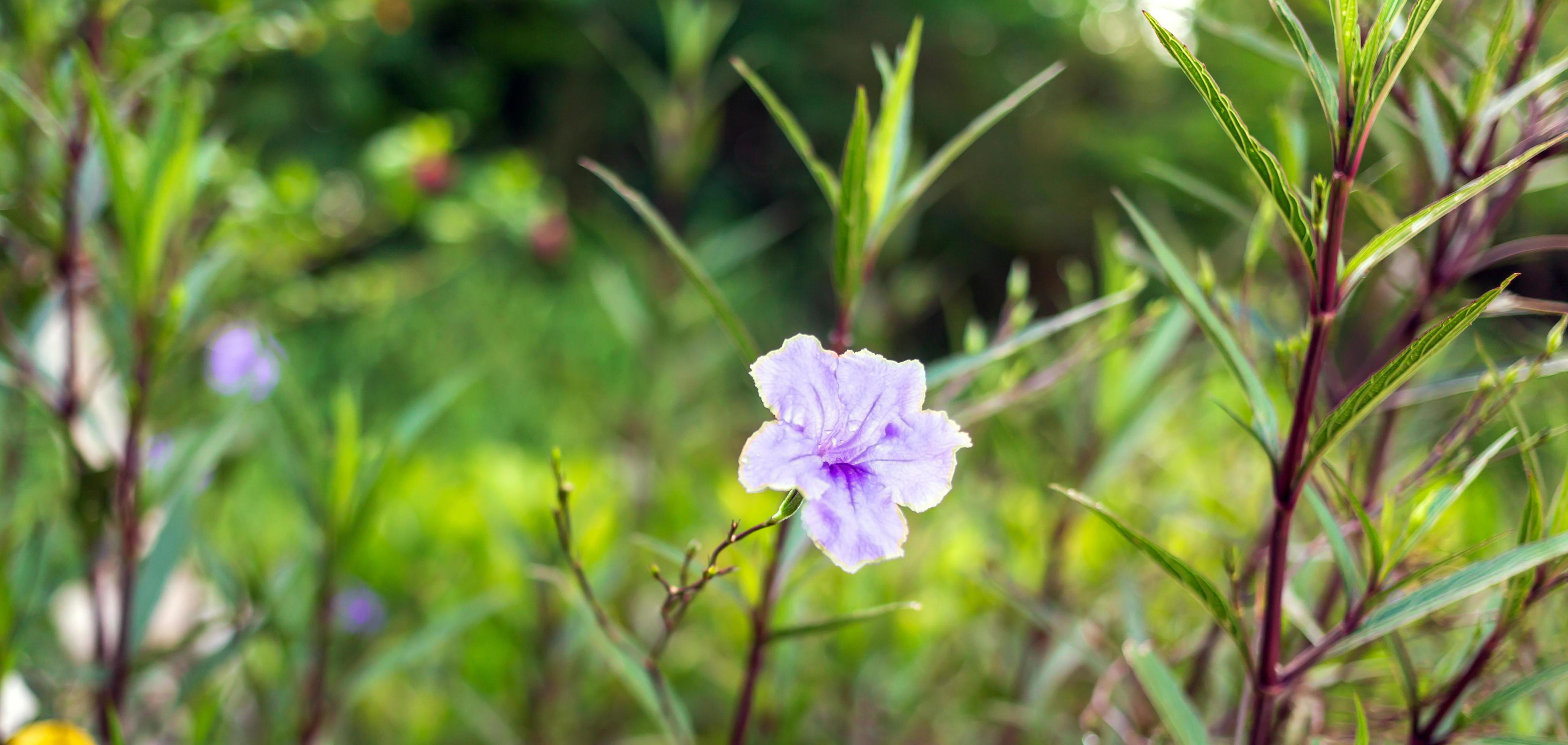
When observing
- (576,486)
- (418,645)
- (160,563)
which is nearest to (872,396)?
(418,645)

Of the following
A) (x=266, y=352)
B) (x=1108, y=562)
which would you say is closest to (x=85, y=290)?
(x=266, y=352)

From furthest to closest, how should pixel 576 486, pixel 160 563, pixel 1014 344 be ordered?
pixel 576 486, pixel 160 563, pixel 1014 344

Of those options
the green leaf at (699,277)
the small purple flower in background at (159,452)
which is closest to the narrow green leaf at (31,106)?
the small purple flower in background at (159,452)

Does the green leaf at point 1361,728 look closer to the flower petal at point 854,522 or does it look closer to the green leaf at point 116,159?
the flower petal at point 854,522

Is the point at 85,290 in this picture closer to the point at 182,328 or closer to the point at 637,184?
the point at 182,328

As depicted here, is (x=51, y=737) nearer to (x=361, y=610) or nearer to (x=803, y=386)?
(x=803, y=386)

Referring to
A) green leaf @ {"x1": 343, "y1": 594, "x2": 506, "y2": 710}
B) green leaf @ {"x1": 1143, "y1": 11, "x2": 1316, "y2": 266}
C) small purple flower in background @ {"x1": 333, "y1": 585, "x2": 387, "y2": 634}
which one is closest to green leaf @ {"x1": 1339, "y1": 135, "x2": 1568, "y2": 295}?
green leaf @ {"x1": 1143, "y1": 11, "x2": 1316, "y2": 266}

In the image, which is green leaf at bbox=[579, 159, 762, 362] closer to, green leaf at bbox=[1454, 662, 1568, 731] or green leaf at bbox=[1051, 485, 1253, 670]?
green leaf at bbox=[1051, 485, 1253, 670]

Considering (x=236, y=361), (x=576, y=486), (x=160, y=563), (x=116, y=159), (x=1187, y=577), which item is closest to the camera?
(x=1187, y=577)
